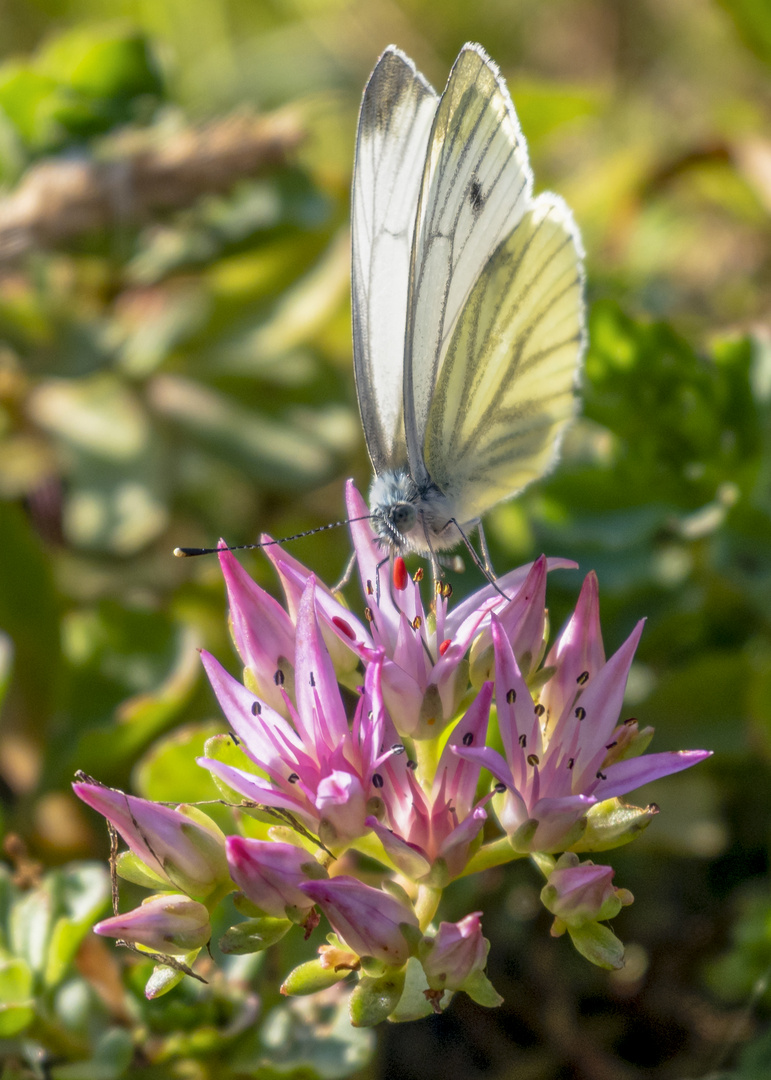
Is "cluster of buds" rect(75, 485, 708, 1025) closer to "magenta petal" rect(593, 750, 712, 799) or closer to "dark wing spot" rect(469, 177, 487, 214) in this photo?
"magenta petal" rect(593, 750, 712, 799)

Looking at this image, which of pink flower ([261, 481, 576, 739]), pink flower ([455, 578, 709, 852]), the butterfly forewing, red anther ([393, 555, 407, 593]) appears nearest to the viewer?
pink flower ([455, 578, 709, 852])

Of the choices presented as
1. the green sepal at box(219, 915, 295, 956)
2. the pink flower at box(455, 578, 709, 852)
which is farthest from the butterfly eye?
the green sepal at box(219, 915, 295, 956)

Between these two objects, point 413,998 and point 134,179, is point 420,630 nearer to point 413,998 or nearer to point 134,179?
point 413,998

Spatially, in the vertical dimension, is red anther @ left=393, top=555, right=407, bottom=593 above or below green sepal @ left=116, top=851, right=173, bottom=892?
above

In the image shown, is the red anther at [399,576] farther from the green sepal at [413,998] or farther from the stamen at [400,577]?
the green sepal at [413,998]

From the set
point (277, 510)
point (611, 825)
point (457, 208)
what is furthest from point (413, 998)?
point (277, 510)
